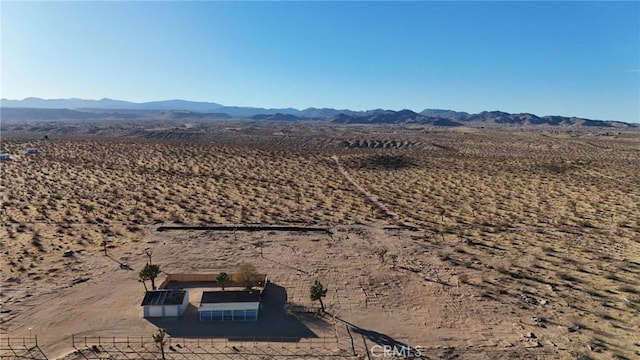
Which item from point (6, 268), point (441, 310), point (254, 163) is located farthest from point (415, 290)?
point (254, 163)

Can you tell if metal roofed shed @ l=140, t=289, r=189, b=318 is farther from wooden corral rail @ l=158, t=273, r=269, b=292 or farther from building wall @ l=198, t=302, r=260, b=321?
wooden corral rail @ l=158, t=273, r=269, b=292

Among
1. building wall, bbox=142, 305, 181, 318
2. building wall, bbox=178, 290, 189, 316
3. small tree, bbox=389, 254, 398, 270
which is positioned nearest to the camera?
building wall, bbox=142, 305, 181, 318

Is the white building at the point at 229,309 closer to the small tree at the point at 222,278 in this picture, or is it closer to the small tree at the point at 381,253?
the small tree at the point at 222,278

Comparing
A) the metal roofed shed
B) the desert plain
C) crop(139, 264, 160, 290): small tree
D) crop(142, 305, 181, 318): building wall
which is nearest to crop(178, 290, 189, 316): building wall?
the metal roofed shed

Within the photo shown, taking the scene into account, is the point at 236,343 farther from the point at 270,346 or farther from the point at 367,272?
the point at 367,272

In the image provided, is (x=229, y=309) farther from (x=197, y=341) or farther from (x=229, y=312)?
(x=197, y=341)

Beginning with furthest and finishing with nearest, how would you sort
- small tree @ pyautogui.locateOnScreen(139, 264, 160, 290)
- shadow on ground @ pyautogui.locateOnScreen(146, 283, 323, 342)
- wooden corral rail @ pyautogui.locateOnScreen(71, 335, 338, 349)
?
small tree @ pyautogui.locateOnScreen(139, 264, 160, 290)
shadow on ground @ pyautogui.locateOnScreen(146, 283, 323, 342)
wooden corral rail @ pyautogui.locateOnScreen(71, 335, 338, 349)
